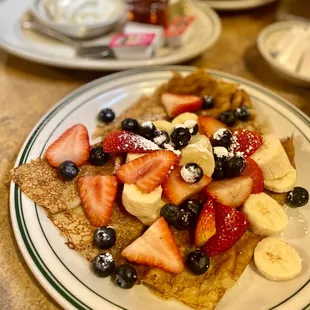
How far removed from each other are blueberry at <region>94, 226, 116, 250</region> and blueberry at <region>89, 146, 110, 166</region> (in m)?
Result: 0.33

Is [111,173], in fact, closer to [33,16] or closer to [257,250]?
[257,250]

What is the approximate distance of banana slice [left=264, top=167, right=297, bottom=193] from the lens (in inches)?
62.4

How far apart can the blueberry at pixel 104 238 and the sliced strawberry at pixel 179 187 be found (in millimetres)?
223

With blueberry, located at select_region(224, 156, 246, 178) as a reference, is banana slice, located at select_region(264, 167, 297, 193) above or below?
below

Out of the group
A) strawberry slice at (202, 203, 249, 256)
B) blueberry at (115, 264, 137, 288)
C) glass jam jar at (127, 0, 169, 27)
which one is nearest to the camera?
blueberry at (115, 264, 137, 288)

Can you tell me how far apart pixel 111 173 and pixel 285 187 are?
2.03ft

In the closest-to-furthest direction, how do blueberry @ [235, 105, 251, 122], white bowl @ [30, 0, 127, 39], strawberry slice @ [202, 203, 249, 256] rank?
strawberry slice @ [202, 203, 249, 256]
blueberry @ [235, 105, 251, 122]
white bowl @ [30, 0, 127, 39]

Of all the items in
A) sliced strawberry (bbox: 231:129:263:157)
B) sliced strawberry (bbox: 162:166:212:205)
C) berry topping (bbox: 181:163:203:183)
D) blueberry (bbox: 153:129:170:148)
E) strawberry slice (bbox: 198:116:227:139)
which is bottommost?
strawberry slice (bbox: 198:116:227:139)

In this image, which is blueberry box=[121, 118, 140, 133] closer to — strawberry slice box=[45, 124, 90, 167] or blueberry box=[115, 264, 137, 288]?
strawberry slice box=[45, 124, 90, 167]

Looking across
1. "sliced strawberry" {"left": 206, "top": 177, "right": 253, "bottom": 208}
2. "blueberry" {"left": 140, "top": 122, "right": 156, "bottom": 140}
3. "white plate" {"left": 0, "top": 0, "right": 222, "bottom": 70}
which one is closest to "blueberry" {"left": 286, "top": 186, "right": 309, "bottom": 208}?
"sliced strawberry" {"left": 206, "top": 177, "right": 253, "bottom": 208}

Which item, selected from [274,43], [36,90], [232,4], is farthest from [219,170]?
[232,4]

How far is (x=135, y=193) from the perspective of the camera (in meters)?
1.44

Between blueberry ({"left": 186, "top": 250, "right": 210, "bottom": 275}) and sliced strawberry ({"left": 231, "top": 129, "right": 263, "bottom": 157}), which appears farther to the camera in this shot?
sliced strawberry ({"left": 231, "top": 129, "right": 263, "bottom": 157})

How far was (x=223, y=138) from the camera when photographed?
64.3 inches
